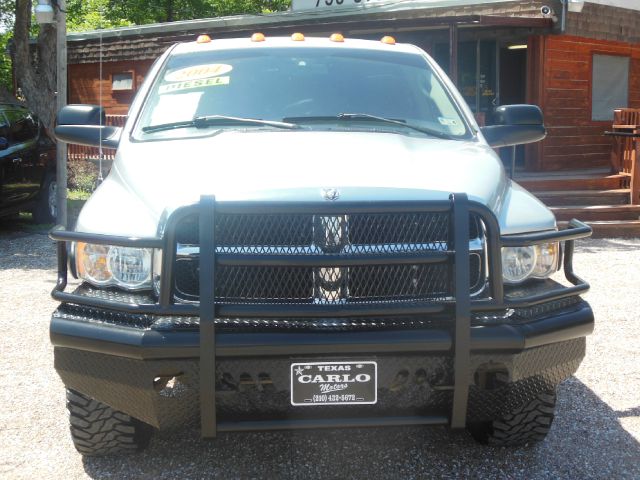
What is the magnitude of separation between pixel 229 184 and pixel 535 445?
75.8 inches

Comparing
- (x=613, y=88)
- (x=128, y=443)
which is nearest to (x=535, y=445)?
(x=128, y=443)

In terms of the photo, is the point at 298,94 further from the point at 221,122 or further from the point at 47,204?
the point at 47,204

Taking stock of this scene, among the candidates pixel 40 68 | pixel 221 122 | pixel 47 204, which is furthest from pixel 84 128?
pixel 40 68

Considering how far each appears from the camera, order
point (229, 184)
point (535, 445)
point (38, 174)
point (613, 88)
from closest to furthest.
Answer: point (229, 184) → point (535, 445) → point (38, 174) → point (613, 88)

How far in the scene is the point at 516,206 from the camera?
11.9 feet

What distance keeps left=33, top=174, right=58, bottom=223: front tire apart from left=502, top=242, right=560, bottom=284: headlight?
985 cm

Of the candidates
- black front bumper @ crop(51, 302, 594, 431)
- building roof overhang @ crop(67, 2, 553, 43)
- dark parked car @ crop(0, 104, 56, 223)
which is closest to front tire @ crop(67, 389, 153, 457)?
black front bumper @ crop(51, 302, 594, 431)

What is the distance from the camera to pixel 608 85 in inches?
683

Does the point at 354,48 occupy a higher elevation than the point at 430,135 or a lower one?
higher

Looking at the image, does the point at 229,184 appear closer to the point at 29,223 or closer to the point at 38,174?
the point at 38,174

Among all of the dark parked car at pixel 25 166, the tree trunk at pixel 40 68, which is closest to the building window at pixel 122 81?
the tree trunk at pixel 40 68

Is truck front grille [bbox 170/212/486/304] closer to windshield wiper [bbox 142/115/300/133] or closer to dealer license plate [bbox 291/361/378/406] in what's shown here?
dealer license plate [bbox 291/361/378/406]

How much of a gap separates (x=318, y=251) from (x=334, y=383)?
1.56 feet

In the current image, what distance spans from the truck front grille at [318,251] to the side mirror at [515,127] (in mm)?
1633
